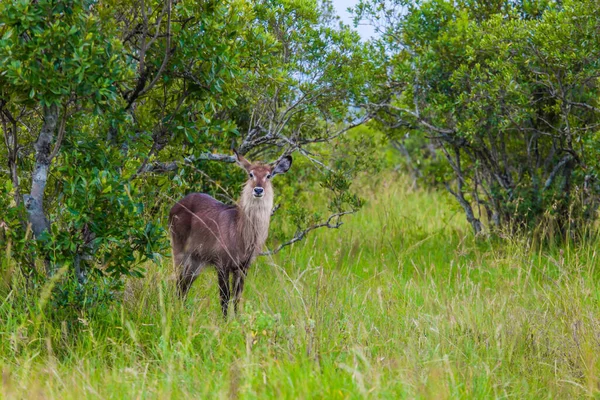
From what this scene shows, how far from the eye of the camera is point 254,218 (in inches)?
274

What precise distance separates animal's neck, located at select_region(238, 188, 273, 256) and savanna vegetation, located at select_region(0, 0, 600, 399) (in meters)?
0.35

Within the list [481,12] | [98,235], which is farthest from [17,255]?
[481,12]

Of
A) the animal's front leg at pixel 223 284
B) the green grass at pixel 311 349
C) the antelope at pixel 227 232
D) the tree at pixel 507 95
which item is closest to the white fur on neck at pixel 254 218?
the antelope at pixel 227 232

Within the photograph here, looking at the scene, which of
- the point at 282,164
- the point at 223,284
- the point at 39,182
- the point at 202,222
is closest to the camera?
the point at 39,182

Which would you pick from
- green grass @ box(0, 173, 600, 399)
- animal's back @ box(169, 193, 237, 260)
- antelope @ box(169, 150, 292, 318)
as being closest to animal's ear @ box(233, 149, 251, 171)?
antelope @ box(169, 150, 292, 318)

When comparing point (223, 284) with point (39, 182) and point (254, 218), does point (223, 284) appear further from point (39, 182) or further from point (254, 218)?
point (39, 182)

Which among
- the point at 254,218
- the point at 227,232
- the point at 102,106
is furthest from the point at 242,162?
the point at 102,106

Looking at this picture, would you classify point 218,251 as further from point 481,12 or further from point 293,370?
point 481,12

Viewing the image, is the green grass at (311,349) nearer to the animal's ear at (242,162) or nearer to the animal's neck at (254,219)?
the animal's neck at (254,219)

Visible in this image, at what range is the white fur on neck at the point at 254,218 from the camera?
684 centimetres

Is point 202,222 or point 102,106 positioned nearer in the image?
point 102,106

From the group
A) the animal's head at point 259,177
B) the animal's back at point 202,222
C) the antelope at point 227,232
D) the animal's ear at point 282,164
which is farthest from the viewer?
the animal's ear at point 282,164

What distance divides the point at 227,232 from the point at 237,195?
4.56ft

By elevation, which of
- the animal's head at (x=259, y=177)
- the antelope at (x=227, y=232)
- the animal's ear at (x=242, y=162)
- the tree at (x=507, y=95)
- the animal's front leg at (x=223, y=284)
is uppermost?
the tree at (x=507, y=95)
